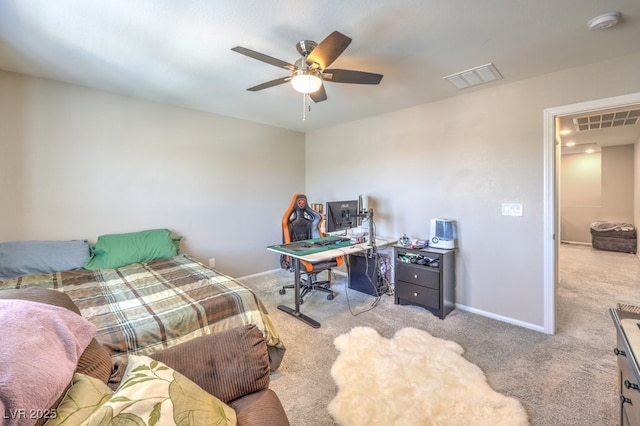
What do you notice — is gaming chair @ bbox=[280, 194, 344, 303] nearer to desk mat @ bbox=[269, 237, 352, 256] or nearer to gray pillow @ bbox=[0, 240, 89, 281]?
desk mat @ bbox=[269, 237, 352, 256]

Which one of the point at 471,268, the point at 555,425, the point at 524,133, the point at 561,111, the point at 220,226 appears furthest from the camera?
the point at 220,226

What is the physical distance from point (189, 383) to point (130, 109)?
3.42 metres

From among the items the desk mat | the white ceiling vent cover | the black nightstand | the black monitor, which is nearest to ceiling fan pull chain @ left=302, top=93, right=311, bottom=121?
the black monitor

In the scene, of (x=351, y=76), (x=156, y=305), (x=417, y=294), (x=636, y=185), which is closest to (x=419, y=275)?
(x=417, y=294)

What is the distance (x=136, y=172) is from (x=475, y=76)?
3835mm

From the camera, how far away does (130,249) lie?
2.97 metres

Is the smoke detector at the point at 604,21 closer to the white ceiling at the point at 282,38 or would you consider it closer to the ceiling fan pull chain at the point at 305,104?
the white ceiling at the point at 282,38

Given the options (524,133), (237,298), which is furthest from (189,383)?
(524,133)

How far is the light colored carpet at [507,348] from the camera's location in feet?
5.84

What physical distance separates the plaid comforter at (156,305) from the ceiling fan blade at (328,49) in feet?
5.75

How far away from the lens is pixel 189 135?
372 centimetres

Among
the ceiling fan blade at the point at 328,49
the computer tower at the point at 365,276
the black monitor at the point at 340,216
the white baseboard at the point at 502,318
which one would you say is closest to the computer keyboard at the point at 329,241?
the black monitor at the point at 340,216

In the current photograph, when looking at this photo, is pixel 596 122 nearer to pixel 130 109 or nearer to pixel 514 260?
pixel 514 260

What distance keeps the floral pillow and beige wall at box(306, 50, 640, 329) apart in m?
3.03
